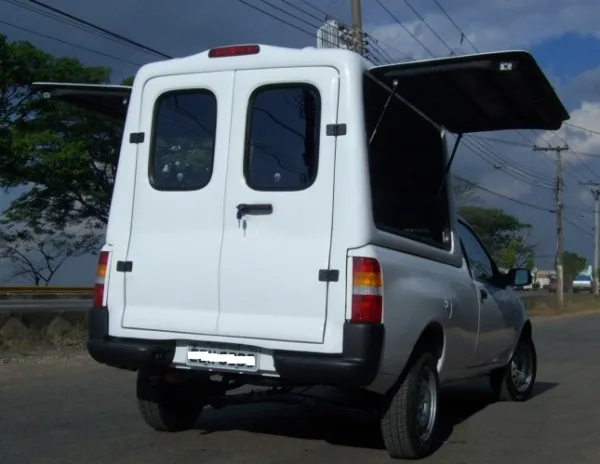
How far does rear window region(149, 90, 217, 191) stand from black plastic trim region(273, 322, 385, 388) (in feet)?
4.67

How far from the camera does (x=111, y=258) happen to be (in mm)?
6469

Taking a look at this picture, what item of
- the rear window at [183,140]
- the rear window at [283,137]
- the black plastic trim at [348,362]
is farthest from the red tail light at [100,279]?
the black plastic trim at [348,362]

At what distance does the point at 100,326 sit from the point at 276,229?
143 centimetres

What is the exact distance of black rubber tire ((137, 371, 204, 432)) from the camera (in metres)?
6.91

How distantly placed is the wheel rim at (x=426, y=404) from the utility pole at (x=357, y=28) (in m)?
14.9

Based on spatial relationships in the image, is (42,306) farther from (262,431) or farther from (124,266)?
(124,266)

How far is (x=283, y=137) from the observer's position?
6.20 metres

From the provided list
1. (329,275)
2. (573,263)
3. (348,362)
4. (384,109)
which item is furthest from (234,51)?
(573,263)

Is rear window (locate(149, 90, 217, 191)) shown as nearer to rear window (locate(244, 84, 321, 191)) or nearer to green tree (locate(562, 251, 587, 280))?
rear window (locate(244, 84, 321, 191))

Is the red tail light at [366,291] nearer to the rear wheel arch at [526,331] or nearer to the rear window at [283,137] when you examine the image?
the rear window at [283,137]

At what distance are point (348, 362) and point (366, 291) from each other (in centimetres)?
44

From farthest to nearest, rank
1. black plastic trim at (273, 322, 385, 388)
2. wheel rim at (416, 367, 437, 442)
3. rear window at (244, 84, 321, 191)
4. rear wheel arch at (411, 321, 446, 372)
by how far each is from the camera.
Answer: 1. wheel rim at (416, 367, 437, 442)
2. rear wheel arch at (411, 321, 446, 372)
3. rear window at (244, 84, 321, 191)
4. black plastic trim at (273, 322, 385, 388)

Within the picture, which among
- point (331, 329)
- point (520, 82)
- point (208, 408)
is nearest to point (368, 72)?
point (520, 82)

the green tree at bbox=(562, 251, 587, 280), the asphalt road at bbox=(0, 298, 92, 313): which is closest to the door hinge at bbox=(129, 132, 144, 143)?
the asphalt road at bbox=(0, 298, 92, 313)
